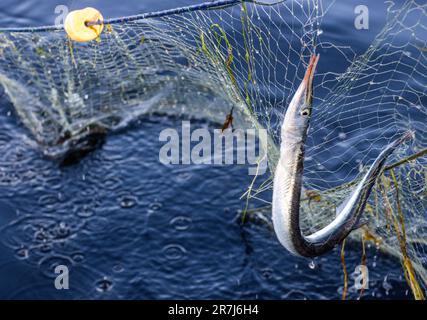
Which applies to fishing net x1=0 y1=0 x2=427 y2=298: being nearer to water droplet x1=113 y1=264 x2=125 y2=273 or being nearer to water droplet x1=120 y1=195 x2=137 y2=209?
water droplet x1=120 y1=195 x2=137 y2=209

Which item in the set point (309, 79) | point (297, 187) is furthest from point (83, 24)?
point (297, 187)

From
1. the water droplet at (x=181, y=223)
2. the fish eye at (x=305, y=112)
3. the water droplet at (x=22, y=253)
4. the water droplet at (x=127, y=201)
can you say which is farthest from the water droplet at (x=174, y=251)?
the fish eye at (x=305, y=112)

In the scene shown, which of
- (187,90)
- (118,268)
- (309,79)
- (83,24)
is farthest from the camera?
(187,90)

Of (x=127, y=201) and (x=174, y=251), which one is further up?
(x=127, y=201)

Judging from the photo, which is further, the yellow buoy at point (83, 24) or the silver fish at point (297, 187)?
the yellow buoy at point (83, 24)

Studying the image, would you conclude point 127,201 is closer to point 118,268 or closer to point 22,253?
point 118,268

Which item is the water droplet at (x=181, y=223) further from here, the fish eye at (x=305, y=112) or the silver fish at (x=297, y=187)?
the fish eye at (x=305, y=112)

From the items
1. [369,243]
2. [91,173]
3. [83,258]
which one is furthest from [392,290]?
[91,173]

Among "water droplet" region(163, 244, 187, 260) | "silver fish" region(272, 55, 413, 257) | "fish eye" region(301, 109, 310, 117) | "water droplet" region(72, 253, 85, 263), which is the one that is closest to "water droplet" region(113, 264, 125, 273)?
"water droplet" region(72, 253, 85, 263)
